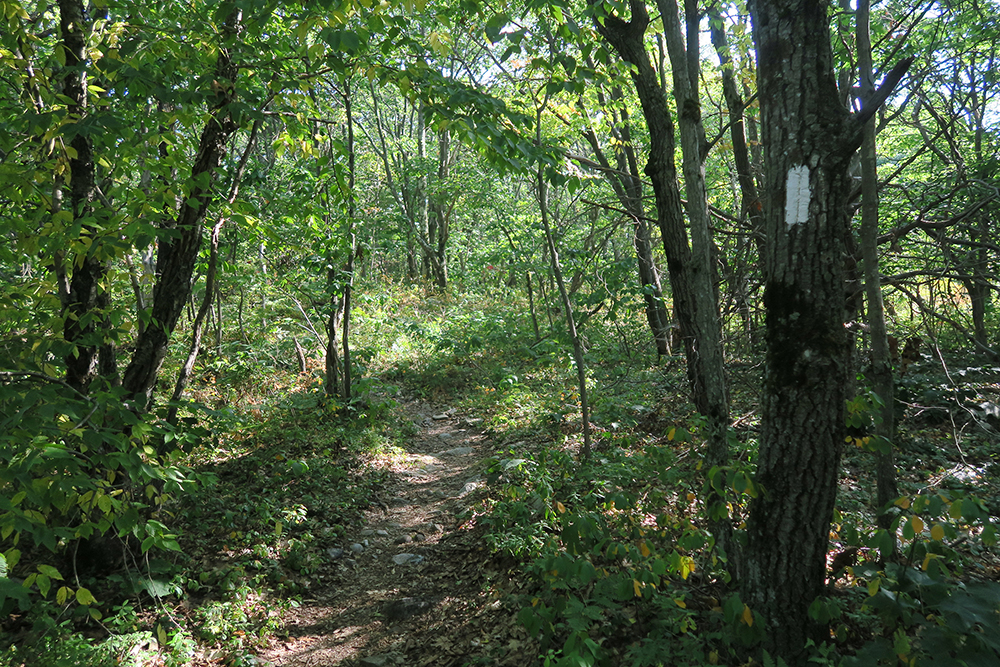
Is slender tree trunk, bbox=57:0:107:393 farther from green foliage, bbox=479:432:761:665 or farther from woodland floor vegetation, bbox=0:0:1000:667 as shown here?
green foliage, bbox=479:432:761:665

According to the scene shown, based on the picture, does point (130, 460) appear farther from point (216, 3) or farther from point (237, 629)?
point (216, 3)

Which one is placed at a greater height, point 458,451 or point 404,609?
point 458,451

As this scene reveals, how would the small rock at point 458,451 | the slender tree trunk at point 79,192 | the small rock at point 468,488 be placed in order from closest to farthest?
1. the slender tree trunk at point 79,192
2. the small rock at point 468,488
3. the small rock at point 458,451

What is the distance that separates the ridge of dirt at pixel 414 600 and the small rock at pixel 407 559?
0.8 inches

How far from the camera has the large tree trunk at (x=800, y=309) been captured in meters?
2.64

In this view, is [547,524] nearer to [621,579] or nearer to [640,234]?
[621,579]

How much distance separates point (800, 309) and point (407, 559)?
14.0ft

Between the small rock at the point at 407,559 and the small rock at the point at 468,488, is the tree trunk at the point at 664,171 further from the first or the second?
the small rock at the point at 407,559

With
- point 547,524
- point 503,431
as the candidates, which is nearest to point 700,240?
point 547,524

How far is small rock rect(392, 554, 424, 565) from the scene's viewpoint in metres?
5.21

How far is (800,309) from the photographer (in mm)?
2676

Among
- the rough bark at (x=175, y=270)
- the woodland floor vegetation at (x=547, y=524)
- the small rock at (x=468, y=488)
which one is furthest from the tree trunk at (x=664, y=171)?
the rough bark at (x=175, y=270)

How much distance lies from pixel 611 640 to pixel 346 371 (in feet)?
20.0

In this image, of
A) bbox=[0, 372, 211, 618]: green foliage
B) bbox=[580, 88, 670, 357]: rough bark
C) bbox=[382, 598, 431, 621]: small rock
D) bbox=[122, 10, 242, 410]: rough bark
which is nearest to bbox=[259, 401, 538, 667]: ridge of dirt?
bbox=[382, 598, 431, 621]: small rock
